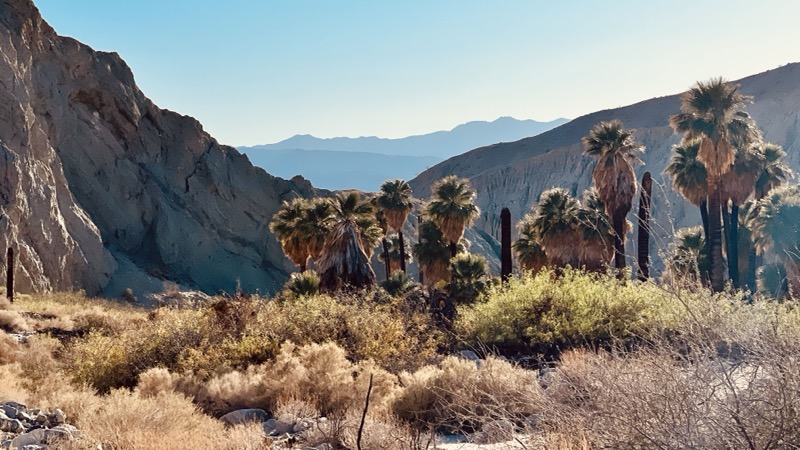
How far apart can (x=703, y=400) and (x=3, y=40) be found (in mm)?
44311

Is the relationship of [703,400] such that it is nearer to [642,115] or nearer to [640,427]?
[640,427]

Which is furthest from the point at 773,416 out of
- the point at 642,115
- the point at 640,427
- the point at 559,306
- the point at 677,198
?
the point at 642,115

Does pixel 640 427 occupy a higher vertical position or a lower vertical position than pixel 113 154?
lower

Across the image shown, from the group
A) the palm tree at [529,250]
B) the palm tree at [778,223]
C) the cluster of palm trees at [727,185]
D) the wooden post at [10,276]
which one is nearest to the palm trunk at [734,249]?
the cluster of palm trees at [727,185]

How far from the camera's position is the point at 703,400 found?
5.11 m

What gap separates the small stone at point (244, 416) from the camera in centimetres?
965

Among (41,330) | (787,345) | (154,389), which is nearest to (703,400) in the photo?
(787,345)

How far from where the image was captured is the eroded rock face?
37.5 m

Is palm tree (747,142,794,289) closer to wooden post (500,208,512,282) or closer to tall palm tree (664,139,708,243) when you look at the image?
tall palm tree (664,139,708,243)

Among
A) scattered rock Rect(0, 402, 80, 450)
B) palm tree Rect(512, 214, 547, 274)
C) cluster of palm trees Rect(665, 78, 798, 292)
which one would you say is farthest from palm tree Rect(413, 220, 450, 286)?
scattered rock Rect(0, 402, 80, 450)

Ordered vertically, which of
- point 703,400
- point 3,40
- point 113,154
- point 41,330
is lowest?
point 41,330

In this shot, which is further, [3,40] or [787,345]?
[3,40]

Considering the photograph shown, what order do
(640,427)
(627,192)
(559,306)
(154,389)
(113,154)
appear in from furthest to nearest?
(113,154)
(627,192)
(559,306)
(154,389)
(640,427)

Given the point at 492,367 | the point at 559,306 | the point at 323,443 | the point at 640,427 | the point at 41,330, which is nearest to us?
the point at 640,427
